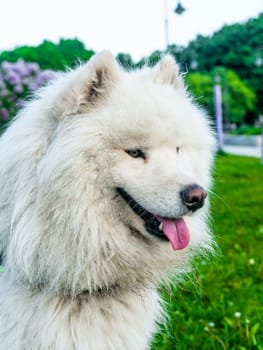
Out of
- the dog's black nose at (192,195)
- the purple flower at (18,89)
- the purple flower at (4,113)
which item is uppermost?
the purple flower at (18,89)

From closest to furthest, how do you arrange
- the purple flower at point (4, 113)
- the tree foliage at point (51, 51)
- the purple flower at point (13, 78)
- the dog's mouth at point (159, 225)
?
the dog's mouth at point (159, 225) < the purple flower at point (13, 78) < the purple flower at point (4, 113) < the tree foliage at point (51, 51)

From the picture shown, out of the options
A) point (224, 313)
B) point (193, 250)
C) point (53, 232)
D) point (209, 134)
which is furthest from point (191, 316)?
point (53, 232)

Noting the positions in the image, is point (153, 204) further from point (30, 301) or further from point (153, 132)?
point (30, 301)

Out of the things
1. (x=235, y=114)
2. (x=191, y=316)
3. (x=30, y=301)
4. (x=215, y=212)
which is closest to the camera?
(x=30, y=301)

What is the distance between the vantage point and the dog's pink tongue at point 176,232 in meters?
2.34

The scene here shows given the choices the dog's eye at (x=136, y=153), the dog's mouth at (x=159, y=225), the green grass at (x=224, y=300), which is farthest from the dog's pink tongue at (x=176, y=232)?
the green grass at (x=224, y=300)

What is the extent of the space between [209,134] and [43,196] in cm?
97

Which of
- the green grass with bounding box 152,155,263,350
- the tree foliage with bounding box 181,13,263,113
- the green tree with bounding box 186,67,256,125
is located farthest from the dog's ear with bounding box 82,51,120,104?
the tree foliage with bounding box 181,13,263,113

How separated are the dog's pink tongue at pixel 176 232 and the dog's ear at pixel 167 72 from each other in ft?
2.39

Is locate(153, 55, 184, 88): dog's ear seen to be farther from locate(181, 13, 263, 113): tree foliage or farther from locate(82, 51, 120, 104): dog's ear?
locate(181, 13, 263, 113): tree foliage

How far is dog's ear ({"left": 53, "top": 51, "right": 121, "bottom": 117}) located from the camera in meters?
2.24

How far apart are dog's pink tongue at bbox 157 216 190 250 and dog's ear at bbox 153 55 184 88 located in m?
0.73

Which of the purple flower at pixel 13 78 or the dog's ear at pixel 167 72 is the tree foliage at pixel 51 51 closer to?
the purple flower at pixel 13 78

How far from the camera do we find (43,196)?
219 centimetres
